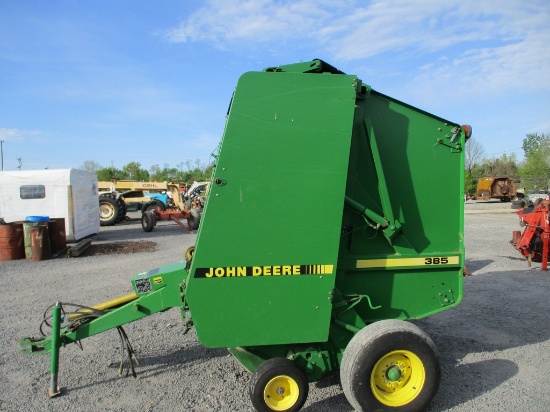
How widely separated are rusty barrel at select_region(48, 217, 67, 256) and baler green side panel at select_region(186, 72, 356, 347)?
9.84m

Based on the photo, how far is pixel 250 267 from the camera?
10.1 feet

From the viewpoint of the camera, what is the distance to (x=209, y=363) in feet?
13.7

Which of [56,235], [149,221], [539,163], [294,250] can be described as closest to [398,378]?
[294,250]

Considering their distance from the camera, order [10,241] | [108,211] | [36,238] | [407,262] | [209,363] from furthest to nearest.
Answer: [108,211] → [10,241] → [36,238] → [209,363] → [407,262]

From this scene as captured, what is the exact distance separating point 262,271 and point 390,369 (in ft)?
4.23

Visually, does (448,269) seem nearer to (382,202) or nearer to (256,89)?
(382,202)

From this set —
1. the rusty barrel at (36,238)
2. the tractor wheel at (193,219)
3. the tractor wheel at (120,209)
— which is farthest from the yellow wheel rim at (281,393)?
the tractor wheel at (120,209)

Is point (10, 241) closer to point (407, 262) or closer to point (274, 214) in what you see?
point (274, 214)

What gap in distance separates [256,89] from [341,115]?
71 cm

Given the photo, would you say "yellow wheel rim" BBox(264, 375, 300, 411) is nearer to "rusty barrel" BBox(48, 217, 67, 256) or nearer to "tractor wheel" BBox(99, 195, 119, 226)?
"rusty barrel" BBox(48, 217, 67, 256)

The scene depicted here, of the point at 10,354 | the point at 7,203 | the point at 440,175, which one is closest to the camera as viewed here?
the point at 440,175

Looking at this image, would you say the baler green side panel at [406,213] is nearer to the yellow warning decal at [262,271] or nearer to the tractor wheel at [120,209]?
the yellow warning decal at [262,271]

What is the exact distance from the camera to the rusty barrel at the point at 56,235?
36.4 ft

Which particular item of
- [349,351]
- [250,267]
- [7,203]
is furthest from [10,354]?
[7,203]
